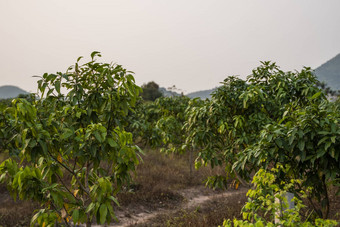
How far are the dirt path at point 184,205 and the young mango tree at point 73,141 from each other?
3394mm

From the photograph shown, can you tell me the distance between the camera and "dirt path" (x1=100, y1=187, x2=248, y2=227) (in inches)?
252

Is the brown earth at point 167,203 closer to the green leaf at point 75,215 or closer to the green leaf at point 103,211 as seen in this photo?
the green leaf at point 75,215

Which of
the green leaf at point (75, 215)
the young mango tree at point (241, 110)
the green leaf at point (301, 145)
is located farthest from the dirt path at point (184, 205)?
the green leaf at point (301, 145)

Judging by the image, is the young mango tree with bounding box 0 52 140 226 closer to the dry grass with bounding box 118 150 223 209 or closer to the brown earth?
the brown earth

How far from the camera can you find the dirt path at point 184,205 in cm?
639

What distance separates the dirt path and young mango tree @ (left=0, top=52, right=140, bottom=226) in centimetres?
339

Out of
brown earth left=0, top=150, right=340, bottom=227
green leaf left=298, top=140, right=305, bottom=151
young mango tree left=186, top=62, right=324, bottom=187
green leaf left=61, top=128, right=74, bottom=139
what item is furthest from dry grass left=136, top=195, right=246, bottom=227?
green leaf left=61, top=128, right=74, bottom=139

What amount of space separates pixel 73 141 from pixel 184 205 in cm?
570

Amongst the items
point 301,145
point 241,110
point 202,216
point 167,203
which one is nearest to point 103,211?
point 301,145

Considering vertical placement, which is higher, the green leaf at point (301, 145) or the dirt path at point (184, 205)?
the green leaf at point (301, 145)

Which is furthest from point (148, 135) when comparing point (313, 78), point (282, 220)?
point (282, 220)

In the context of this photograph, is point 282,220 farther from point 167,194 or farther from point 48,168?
point 167,194

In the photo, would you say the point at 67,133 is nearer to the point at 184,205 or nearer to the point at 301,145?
the point at 301,145

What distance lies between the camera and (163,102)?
34.0 feet
